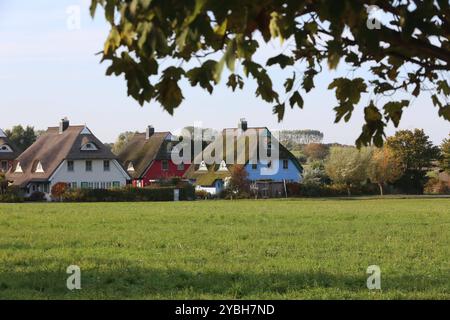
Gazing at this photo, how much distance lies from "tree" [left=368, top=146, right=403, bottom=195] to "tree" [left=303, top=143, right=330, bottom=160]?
130 ft

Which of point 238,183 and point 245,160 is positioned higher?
point 245,160

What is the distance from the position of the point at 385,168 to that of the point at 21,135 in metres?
50.4

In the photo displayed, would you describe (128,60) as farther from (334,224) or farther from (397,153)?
(397,153)

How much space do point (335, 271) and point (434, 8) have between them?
385 inches

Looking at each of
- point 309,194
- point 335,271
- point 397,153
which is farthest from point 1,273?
point 397,153

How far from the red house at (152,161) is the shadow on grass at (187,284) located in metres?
73.8

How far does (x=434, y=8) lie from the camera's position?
337 cm

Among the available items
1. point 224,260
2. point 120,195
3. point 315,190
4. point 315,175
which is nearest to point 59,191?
point 120,195

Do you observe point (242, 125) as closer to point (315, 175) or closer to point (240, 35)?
point (315, 175)

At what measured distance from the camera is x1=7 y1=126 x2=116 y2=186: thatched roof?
77938 mm

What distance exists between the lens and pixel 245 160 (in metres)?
81.7

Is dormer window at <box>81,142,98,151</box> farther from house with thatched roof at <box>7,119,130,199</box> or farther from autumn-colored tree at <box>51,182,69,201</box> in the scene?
autumn-colored tree at <box>51,182,69,201</box>

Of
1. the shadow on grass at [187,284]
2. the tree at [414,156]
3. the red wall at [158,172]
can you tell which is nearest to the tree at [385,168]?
the tree at [414,156]
